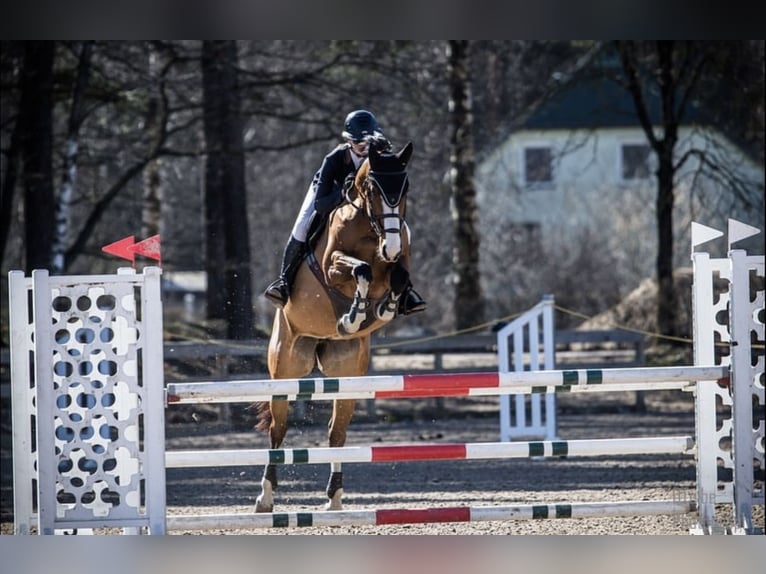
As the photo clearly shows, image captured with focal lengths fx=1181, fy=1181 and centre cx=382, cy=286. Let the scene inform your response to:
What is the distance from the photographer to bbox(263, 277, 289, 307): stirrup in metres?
6.38

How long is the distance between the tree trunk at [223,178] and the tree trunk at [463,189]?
2.60m

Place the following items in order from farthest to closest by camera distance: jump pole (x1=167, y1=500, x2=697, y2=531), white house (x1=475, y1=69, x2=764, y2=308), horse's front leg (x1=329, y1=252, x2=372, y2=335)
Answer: white house (x1=475, y1=69, x2=764, y2=308), horse's front leg (x1=329, y1=252, x2=372, y2=335), jump pole (x1=167, y1=500, x2=697, y2=531)

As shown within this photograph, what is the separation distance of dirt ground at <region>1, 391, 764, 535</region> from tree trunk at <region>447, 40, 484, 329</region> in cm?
191

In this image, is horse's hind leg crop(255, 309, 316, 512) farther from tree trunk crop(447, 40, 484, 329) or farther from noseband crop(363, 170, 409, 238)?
tree trunk crop(447, 40, 484, 329)

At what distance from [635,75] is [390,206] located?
964 centimetres

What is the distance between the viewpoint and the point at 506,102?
691 inches

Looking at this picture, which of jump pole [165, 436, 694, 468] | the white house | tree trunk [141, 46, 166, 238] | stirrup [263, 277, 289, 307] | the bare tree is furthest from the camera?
the white house

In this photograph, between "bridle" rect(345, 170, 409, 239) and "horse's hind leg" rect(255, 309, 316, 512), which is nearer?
"bridle" rect(345, 170, 409, 239)

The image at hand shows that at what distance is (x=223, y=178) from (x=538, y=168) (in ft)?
28.9

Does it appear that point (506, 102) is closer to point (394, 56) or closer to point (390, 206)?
point (394, 56)

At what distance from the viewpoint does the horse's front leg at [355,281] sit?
231 inches

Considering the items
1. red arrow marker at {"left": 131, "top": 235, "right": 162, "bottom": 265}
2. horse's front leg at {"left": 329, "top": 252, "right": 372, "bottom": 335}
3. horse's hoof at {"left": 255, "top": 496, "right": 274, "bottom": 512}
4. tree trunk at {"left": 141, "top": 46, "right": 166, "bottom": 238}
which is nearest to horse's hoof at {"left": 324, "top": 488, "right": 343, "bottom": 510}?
horse's hoof at {"left": 255, "top": 496, "right": 274, "bottom": 512}

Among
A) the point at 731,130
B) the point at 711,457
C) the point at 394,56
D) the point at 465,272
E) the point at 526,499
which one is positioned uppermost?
the point at 394,56
